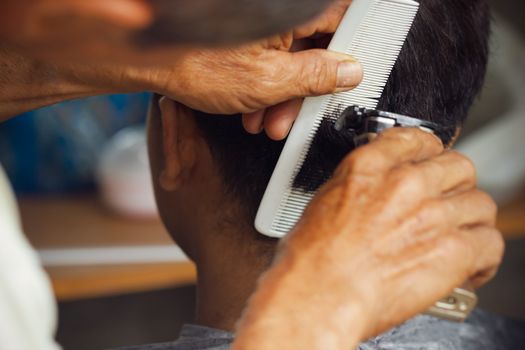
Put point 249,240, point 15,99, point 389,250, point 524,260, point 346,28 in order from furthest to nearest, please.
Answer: point 524,260, point 15,99, point 249,240, point 346,28, point 389,250

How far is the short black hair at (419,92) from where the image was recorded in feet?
3.49

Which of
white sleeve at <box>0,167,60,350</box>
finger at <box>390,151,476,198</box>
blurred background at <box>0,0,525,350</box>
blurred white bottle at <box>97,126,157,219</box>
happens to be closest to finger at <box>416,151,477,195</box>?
finger at <box>390,151,476,198</box>

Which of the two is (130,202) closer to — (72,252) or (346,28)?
(72,252)

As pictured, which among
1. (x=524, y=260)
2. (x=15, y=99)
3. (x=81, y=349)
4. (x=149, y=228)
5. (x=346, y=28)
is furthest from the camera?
(x=524, y=260)

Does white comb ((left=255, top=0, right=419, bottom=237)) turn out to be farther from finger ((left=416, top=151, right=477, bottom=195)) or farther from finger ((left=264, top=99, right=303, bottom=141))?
finger ((left=416, top=151, right=477, bottom=195))

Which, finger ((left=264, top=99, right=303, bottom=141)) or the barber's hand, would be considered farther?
finger ((left=264, top=99, right=303, bottom=141))

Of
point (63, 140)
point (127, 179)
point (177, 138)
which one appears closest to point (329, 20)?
point (177, 138)

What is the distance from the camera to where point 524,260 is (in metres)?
3.15

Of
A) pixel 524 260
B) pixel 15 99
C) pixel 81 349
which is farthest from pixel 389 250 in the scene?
pixel 524 260

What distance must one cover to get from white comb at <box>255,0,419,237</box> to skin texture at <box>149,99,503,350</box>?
163 mm

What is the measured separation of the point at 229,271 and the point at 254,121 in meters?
0.25

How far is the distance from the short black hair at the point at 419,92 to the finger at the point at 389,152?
171 millimetres

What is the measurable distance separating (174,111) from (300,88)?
0.23 metres

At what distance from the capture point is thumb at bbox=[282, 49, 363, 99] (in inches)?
39.6
